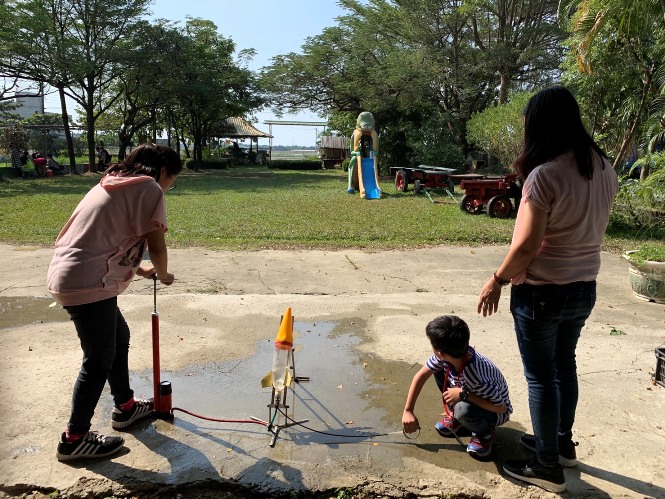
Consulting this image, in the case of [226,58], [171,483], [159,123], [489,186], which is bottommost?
[171,483]

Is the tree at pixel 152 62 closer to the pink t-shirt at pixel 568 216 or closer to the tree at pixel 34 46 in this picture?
the tree at pixel 34 46

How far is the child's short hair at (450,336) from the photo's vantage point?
2787mm

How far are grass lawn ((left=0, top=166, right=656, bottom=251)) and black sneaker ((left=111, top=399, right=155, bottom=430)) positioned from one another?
570 centimetres

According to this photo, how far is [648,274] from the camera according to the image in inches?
237

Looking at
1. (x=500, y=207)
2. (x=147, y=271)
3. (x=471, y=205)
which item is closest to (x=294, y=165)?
(x=471, y=205)

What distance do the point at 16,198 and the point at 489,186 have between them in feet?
42.9

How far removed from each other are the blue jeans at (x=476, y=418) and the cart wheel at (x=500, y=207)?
10382 millimetres

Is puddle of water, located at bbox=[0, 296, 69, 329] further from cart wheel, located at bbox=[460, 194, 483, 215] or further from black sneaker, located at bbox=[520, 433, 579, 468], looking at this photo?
cart wheel, located at bbox=[460, 194, 483, 215]

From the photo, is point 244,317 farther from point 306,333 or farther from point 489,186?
point 489,186

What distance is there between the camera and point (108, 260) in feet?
8.95

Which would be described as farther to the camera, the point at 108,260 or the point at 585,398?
the point at 585,398

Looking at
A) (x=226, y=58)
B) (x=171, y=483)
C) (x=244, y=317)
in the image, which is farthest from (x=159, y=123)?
(x=171, y=483)

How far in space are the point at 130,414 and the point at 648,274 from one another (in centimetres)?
542

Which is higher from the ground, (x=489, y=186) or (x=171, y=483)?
(x=489, y=186)
